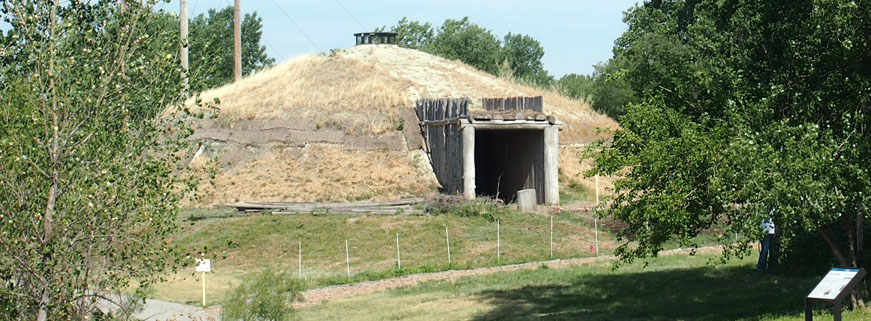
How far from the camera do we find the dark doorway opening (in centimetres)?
3212

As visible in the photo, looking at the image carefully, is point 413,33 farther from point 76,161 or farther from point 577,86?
point 76,161

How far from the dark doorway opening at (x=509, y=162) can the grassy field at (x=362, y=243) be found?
11.5ft

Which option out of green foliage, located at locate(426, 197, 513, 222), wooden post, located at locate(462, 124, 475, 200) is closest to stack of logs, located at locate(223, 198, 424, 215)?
green foliage, located at locate(426, 197, 513, 222)

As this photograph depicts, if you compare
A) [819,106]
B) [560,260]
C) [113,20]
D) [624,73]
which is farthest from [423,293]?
[113,20]

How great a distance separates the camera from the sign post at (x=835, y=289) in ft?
30.7

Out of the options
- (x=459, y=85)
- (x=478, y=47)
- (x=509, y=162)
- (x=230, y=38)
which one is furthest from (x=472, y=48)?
(x=509, y=162)

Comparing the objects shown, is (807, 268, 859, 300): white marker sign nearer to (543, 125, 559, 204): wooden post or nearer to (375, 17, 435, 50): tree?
(543, 125, 559, 204): wooden post

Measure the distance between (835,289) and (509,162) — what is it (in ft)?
84.1

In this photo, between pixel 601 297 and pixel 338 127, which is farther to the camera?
pixel 338 127

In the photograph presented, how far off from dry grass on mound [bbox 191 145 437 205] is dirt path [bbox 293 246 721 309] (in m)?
Result: 9.62

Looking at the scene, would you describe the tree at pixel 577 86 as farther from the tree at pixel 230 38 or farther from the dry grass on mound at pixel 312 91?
the tree at pixel 230 38

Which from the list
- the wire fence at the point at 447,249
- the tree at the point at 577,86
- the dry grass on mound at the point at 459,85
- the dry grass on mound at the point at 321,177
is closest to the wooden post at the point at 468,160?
the dry grass on mound at the point at 321,177

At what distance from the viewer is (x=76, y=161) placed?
9.39 meters

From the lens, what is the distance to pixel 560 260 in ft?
76.4
